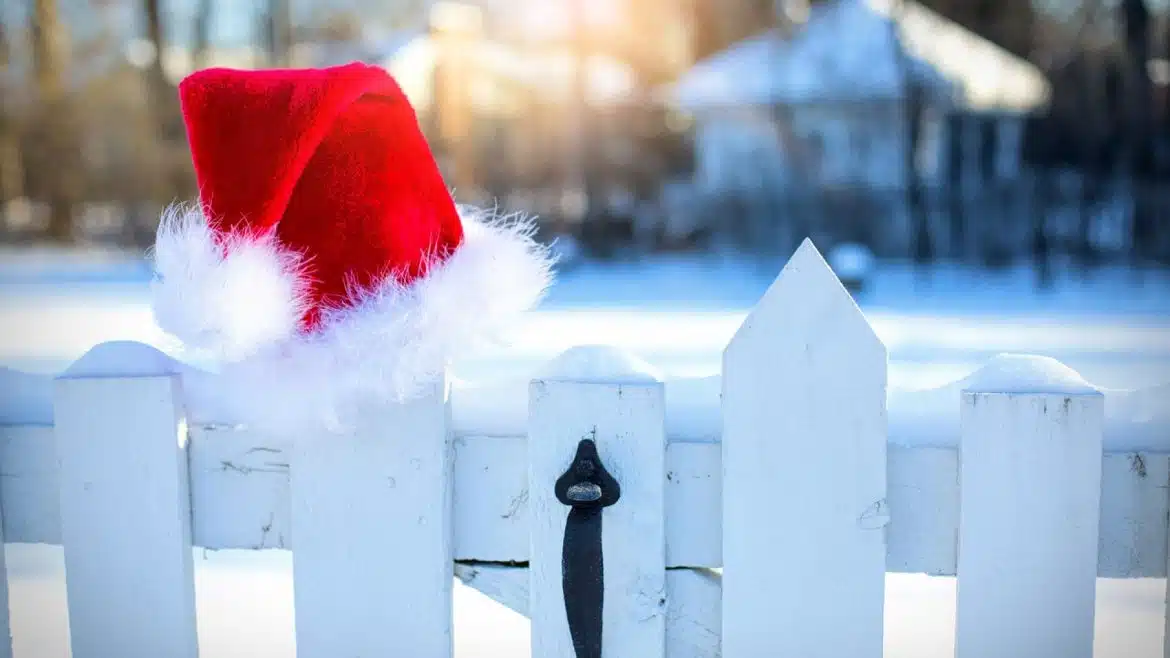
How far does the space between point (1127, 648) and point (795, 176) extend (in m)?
12.6

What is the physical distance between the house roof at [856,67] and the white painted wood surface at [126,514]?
13396 millimetres

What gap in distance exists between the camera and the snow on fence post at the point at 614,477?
1.24 meters

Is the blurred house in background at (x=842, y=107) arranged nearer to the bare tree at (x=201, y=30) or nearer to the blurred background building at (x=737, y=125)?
the blurred background building at (x=737, y=125)

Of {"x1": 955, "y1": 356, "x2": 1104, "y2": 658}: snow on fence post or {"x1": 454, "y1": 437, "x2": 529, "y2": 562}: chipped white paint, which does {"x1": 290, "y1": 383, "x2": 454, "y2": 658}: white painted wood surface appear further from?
{"x1": 955, "y1": 356, "x2": 1104, "y2": 658}: snow on fence post

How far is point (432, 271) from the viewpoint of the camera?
129 centimetres

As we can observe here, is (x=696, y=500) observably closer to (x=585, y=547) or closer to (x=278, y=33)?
(x=585, y=547)

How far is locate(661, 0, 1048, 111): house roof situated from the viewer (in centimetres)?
1373

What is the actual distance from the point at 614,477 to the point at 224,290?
555 mm

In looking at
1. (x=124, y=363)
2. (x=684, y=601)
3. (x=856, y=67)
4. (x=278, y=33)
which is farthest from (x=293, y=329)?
(x=278, y=33)

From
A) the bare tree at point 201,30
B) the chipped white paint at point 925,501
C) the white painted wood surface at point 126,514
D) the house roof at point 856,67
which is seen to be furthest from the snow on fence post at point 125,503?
the bare tree at point 201,30

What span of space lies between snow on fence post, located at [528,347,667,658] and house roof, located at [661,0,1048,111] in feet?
43.4

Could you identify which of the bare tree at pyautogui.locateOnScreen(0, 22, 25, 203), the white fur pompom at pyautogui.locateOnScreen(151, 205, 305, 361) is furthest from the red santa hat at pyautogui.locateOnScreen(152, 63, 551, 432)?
the bare tree at pyautogui.locateOnScreen(0, 22, 25, 203)

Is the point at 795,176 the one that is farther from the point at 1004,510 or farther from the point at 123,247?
the point at 1004,510

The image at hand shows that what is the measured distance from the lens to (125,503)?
1335 mm
